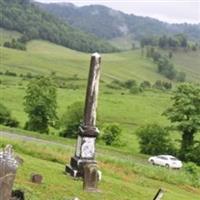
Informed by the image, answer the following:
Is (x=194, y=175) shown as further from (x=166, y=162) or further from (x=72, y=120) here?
(x=72, y=120)

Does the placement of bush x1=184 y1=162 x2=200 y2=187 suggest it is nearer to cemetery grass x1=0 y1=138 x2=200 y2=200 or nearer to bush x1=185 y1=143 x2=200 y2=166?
cemetery grass x1=0 y1=138 x2=200 y2=200

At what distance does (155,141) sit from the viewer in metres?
69.2

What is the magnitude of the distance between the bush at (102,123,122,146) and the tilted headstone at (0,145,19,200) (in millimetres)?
60210

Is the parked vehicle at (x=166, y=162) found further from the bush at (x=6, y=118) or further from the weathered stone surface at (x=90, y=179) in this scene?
the weathered stone surface at (x=90, y=179)

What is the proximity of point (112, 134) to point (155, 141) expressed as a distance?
575cm

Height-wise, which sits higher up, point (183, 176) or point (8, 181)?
point (8, 181)

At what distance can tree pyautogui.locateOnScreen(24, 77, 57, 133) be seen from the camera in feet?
239

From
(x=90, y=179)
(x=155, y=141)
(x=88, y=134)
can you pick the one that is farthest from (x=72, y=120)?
(x=90, y=179)

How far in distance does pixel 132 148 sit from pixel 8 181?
63.0m

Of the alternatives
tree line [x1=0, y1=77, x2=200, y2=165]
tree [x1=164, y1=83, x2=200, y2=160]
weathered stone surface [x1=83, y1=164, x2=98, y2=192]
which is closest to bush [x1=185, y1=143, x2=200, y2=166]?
tree line [x1=0, y1=77, x2=200, y2=165]

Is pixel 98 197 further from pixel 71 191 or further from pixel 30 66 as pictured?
pixel 30 66

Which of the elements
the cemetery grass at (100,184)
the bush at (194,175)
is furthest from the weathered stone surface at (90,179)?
the bush at (194,175)

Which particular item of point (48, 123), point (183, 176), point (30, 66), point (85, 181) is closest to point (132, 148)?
point (48, 123)

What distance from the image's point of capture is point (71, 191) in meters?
21.0
